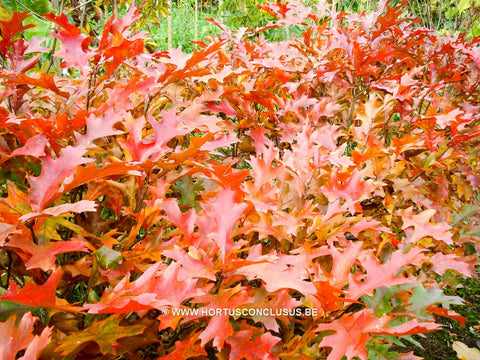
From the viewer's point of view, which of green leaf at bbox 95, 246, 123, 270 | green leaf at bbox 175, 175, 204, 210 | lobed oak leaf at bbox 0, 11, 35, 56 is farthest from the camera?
green leaf at bbox 175, 175, 204, 210

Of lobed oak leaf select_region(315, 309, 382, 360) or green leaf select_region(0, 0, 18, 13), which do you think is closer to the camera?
lobed oak leaf select_region(315, 309, 382, 360)

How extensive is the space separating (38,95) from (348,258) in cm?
111

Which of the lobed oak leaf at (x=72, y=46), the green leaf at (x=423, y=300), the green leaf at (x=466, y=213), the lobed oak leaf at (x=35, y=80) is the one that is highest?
the lobed oak leaf at (x=72, y=46)

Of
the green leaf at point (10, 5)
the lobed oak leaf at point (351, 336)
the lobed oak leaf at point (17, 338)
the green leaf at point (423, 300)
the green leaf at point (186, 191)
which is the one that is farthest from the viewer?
the green leaf at point (10, 5)

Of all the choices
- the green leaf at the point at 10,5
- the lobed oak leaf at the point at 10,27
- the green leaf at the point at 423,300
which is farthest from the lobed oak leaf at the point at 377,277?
the green leaf at the point at 10,5

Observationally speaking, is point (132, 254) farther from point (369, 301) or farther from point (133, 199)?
point (369, 301)

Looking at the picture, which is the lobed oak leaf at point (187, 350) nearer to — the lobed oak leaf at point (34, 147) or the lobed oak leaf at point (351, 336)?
the lobed oak leaf at point (351, 336)

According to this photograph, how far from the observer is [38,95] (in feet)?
4.25

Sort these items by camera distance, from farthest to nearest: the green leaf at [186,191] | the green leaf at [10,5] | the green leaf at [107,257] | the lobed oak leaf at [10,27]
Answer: the green leaf at [10,5], the green leaf at [186,191], the lobed oak leaf at [10,27], the green leaf at [107,257]

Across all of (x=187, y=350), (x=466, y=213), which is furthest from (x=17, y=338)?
(x=466, y=213)

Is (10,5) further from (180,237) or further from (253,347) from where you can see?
(253,347)

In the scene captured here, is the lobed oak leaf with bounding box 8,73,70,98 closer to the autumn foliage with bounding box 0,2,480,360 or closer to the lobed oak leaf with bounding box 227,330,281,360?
the autumn foliage with bounding box 0,2,480,360

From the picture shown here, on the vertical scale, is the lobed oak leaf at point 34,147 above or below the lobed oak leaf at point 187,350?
above

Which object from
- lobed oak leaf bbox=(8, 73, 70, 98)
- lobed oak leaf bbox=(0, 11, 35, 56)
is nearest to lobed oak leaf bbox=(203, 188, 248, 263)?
lobed oak leaf bbox=(8, 73, 70, 98)
